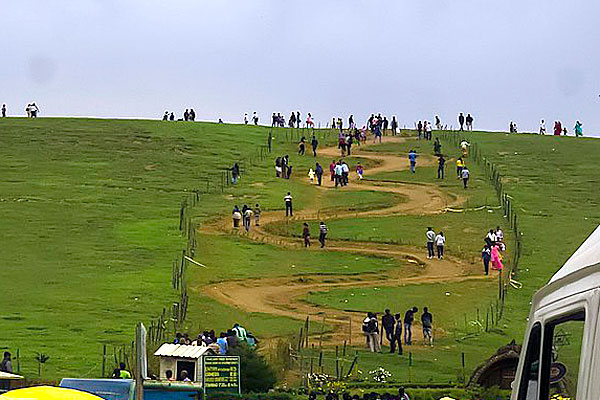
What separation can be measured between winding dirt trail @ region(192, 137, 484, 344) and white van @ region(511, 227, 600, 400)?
102 feet

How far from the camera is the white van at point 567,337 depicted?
11.6 ft

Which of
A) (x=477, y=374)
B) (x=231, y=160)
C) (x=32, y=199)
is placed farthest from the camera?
(x=231, y=160)

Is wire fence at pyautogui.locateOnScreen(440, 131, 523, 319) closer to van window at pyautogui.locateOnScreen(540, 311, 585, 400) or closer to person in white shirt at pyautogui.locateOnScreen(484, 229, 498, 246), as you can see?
person in white shirt at pyautogui.locateOnScreen(484, 229, 498, 246)

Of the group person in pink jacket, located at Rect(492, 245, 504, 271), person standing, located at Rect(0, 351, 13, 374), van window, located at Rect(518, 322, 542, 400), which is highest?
van window, located at Rect(518, 322, 542, 400)

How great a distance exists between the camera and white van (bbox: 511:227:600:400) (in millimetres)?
3541

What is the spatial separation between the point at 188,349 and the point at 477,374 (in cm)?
693

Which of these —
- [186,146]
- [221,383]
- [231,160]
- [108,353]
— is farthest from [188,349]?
[186,146]

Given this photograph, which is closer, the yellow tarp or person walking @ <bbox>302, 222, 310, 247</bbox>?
the yellow tarp

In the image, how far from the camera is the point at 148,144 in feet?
238

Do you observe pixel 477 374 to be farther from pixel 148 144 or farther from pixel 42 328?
pixel 148 144

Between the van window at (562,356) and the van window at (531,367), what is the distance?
0.40ft

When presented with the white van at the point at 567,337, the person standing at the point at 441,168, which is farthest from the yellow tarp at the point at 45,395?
the person standing at the point at 441,168

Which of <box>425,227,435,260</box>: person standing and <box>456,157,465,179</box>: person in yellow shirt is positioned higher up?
<box>456,157,465,179</box>: person in yellow shirt

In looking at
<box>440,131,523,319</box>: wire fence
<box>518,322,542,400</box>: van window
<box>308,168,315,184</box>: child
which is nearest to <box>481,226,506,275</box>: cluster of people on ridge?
<box>440,131,523,319</box>: wire fence
